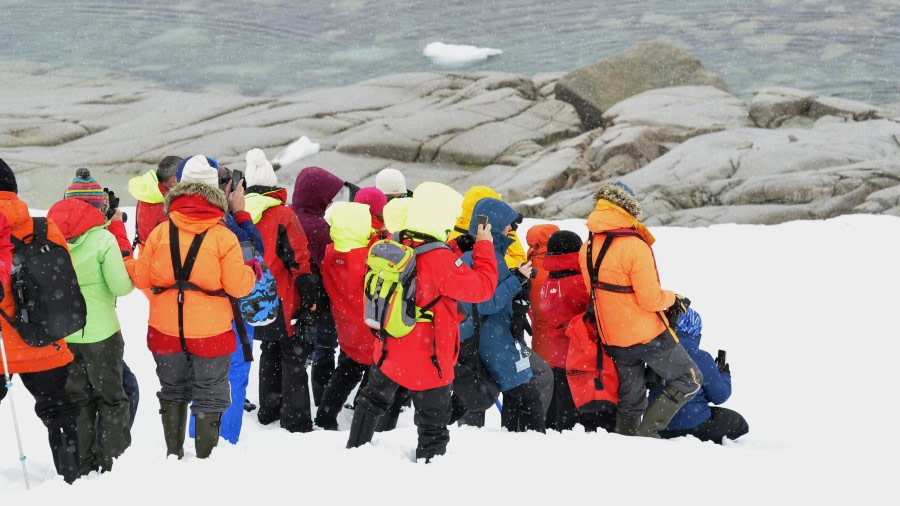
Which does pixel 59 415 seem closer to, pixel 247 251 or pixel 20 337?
pixel 20 337

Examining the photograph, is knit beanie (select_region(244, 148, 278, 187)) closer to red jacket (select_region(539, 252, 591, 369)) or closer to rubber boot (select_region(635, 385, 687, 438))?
red jacket (select_region(539, 252, 591, 369))

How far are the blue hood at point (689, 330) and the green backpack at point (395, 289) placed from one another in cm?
176

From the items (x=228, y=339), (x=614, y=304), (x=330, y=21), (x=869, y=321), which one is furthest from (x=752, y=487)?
(x=330, y=21)

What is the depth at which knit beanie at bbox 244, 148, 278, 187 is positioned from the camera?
16.8 feet

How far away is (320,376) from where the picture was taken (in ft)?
18.0

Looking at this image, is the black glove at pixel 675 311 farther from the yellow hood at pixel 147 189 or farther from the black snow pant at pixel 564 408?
the yellow hood at pixel 147 189

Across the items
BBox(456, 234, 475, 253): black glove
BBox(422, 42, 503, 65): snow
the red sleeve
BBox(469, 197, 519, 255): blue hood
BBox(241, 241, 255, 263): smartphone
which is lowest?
BBox(422, 42, 503, 65): snow

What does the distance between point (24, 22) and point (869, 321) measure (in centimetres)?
3604

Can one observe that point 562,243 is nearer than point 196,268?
No

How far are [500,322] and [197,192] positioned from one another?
1.68 m

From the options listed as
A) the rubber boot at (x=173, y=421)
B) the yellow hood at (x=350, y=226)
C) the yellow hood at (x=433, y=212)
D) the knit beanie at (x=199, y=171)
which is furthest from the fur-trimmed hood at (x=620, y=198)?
the rubber boot at (x=173, y=421)

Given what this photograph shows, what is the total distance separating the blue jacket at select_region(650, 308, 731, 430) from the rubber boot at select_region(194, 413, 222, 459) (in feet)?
8.41

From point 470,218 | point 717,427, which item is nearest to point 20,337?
point 470,218

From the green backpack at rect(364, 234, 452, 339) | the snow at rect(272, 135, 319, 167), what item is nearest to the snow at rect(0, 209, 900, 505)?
the green backpack at rect(364, 234, 452, 339)
